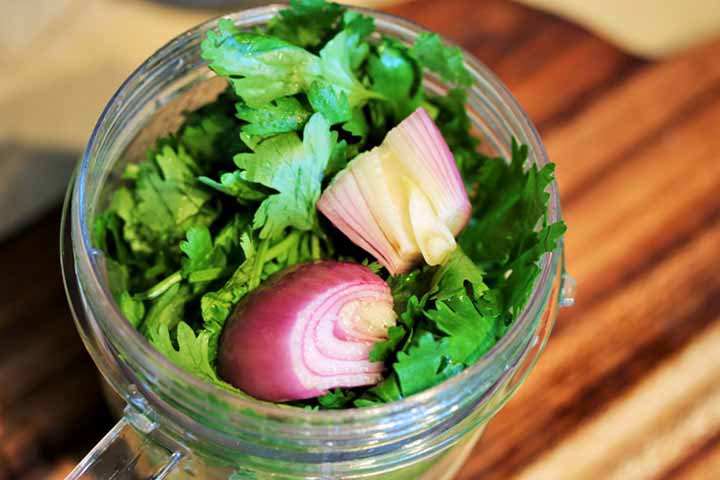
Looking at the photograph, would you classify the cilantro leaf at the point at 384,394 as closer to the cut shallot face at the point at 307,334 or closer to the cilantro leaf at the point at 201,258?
the cut shallot face at the point at 307,334

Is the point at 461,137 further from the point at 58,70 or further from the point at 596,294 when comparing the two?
the point at 58,70

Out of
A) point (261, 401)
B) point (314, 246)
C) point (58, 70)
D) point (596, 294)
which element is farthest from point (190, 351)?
point (58, 70)

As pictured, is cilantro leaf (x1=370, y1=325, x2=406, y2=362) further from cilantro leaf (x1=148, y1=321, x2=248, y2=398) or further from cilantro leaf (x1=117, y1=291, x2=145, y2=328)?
cilantro leaf (x1=117, y1=291, x2=145, y2=328)

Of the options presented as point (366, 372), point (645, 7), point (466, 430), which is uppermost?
point (366, 372)

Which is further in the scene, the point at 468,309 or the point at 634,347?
the point at 634,347

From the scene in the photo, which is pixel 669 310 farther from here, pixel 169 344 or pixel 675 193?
pixel 169 344

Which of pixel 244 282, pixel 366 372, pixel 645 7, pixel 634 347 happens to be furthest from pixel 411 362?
pixel 645 7

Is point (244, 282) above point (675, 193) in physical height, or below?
above

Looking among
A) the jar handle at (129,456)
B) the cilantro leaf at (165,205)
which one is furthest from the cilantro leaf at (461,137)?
the jar handle at (129,456)
